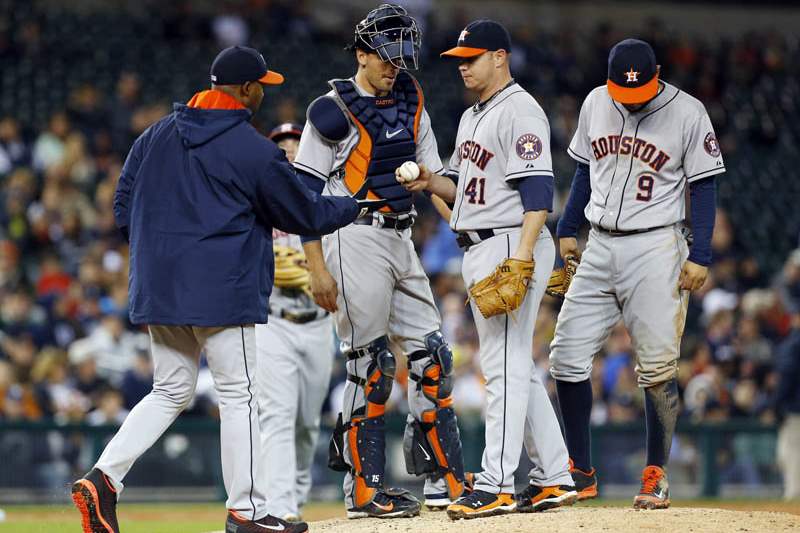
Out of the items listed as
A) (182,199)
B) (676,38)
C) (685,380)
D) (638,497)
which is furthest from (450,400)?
(676,38)

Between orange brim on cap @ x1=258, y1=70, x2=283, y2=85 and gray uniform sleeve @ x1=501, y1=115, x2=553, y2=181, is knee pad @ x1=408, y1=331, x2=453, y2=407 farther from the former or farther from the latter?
orange brim on cap @ x1=258, y1=70, x2=283, y2=85

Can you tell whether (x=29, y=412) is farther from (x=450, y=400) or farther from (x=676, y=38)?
(x=676, y=38)

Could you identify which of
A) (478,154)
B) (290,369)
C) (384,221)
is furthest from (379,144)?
(290,369)

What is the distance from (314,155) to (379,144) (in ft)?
0.97

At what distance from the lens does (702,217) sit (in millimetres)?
5637

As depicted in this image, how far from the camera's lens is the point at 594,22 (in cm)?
2027

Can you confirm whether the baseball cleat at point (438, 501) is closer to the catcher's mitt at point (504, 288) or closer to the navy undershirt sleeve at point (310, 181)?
the catcher's mitt at point (504, 288)

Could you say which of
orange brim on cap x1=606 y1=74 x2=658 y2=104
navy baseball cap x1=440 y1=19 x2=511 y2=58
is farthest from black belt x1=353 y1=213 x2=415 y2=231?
orange brim on cap x1=606 y1=74 x2=658 y2=104

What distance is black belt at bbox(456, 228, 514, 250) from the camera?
18.0 feet

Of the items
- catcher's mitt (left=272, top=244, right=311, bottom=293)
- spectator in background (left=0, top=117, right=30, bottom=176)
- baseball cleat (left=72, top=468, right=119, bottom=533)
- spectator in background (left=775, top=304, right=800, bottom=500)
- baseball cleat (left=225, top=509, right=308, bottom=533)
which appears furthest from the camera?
spectator in background (left=0, top=117, right=30, bottom=176)

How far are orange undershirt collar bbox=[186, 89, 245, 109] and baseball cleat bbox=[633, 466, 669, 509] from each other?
2.48 meters

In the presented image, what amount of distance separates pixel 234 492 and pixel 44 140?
879 centimetres

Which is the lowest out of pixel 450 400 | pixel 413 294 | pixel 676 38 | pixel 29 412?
pixel 29 412

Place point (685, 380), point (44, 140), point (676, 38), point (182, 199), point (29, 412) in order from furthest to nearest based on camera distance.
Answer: point (676, 38), point (44, 140), point (685, 380), point (29, 412), point (182, 199)
